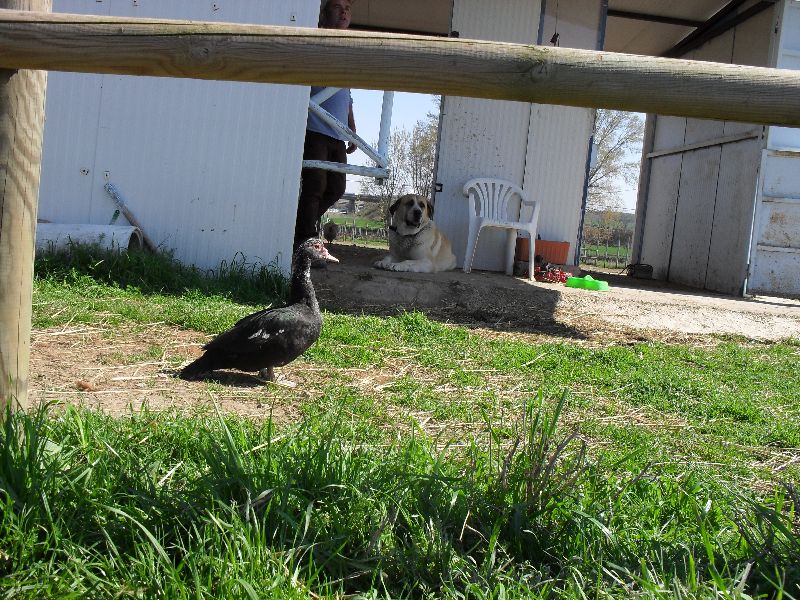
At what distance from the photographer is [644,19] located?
40.1 feet

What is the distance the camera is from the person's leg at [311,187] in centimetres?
849

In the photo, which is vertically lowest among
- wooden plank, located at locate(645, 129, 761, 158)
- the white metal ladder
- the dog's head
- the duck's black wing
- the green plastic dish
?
the duck's black wing

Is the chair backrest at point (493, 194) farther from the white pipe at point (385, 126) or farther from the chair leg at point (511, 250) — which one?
the white pipe at point (385, 126)

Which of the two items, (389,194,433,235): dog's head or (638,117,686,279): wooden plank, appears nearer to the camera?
(389,194,433,235): dog's head

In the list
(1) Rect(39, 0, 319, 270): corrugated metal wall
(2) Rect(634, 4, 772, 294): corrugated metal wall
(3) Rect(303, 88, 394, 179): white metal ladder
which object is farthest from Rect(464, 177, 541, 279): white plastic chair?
(2) Rect(634, 4, 772, 294): corrugated metal wall

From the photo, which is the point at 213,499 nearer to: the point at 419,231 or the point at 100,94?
the point at 100,94

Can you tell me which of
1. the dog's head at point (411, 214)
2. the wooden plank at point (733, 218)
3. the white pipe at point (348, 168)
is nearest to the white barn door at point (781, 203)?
the wooden plank at point (733, 218)

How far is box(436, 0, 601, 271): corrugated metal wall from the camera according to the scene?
10.6 metres

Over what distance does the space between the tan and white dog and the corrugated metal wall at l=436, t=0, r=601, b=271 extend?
93 cm

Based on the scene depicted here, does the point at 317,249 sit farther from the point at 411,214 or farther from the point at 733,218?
the point at 733,218

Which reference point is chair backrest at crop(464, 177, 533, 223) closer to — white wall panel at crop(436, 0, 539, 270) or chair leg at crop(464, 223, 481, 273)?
white wall panel at crop(436, 0, 539, 270)

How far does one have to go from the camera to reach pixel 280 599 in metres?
1.88

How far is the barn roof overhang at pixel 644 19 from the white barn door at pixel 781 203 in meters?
0.78

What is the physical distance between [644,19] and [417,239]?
18.8 feet
